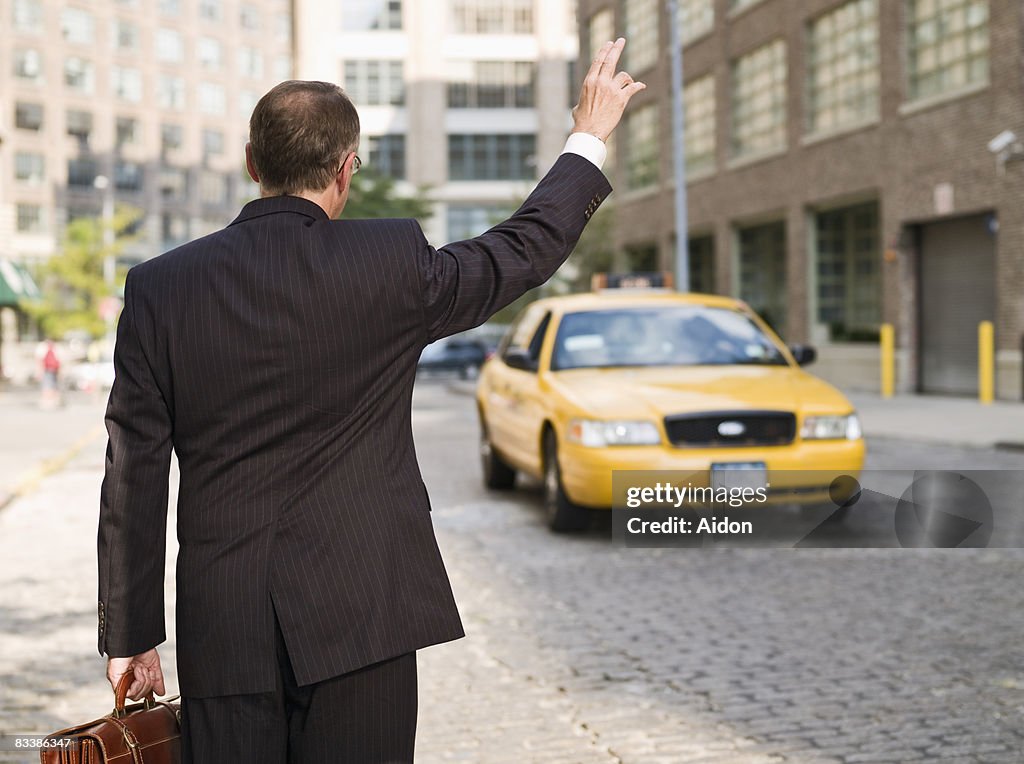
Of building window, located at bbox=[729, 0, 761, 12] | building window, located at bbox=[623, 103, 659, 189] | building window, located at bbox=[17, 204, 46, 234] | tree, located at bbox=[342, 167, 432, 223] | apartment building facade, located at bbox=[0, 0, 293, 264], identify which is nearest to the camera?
tree, located at bbox=[342, 167, 432, 223]

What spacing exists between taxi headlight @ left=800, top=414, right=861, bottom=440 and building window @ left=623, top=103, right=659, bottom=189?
30.6 meters

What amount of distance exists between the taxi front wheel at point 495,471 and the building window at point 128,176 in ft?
234

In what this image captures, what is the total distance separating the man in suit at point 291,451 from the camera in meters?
2.22

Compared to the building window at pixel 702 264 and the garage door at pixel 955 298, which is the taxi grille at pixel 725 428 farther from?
the building window at pixel 702 264

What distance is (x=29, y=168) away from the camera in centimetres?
7231

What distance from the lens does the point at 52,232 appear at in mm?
72500

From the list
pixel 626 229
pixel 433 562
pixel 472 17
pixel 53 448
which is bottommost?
pixel 53 448

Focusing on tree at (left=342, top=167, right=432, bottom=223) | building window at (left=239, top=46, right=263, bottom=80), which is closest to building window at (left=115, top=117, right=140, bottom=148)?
building window at (left=239, top=46, right=263, bottom=80)

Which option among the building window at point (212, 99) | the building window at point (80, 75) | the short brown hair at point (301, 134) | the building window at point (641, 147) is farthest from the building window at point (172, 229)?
the short brown hair at point (301, 134)

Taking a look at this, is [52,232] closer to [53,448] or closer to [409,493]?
[53,448]

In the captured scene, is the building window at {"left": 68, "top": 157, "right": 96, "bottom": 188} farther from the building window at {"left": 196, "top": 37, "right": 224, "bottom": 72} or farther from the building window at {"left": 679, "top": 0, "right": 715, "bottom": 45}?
the building window at {"left": 679, "top": 0, "right": 715, "bottom": 45}

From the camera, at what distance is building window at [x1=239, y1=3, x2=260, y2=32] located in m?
88.2

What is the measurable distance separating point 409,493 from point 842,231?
1130 inches

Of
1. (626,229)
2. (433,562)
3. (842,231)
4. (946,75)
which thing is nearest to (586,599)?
(433,562)
